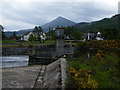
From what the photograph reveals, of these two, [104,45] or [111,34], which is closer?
[104,45]

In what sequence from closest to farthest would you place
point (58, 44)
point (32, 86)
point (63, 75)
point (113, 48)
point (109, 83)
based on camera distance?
point (109, 83) < point (63, 75) < point (32, 86) < point (113, 48) < point (58, 44)

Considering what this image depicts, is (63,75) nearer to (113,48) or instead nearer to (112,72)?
(112,72)

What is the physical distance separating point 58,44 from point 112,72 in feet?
35.2

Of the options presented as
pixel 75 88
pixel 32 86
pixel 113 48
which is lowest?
pixel 32 86

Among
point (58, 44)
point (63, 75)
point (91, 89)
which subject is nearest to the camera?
point (91, 89)

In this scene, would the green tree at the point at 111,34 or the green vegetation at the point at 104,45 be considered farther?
the green tree at the point at 111,34

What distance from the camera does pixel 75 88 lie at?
6.21m

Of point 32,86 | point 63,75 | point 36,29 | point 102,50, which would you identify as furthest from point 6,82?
point 36,29

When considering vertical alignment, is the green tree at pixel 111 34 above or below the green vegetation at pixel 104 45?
above

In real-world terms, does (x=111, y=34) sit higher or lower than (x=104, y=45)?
higher

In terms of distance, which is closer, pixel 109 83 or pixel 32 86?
pixel 109 83

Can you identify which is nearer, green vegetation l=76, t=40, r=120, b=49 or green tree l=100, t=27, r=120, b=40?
green vegetation l=76, t=40, r=120, b=49

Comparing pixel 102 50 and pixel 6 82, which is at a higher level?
pixel 102 50

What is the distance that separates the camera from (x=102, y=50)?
13.5 m
